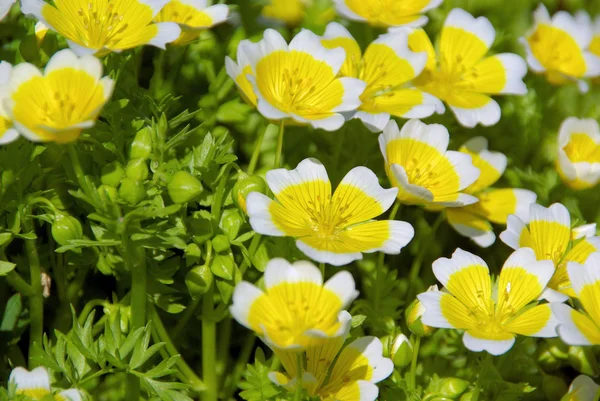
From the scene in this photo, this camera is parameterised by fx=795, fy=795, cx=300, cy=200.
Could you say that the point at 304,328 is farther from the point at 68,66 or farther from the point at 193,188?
the point at 68,66

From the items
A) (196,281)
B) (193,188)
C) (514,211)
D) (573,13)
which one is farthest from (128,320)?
(573,13)

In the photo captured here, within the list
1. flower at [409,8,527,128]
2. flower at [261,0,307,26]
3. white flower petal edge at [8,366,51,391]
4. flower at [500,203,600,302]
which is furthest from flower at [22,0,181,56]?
flower at [261,0,307,26]

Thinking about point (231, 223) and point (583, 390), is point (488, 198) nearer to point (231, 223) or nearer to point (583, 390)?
point (583, 390)

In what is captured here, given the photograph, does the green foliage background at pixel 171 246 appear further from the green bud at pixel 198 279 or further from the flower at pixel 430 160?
the flower at pixel 430 160

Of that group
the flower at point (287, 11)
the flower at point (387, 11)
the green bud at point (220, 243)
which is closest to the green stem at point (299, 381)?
the green bud at point (220, 243)

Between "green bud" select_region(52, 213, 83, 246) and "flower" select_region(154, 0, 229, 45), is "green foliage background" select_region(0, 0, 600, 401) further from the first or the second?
"flower" select_region(154, 0, 229, 45)

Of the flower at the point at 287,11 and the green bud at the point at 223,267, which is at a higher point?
the green bud at the point at 223,267

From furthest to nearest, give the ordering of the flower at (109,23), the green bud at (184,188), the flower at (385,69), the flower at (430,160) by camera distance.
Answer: the flower at (385,69) → the flower at (430,160) → the flower at (109,23) → the green bud at (184,188)

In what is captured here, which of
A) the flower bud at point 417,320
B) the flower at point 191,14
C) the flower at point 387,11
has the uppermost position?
the flower at point 191,14
